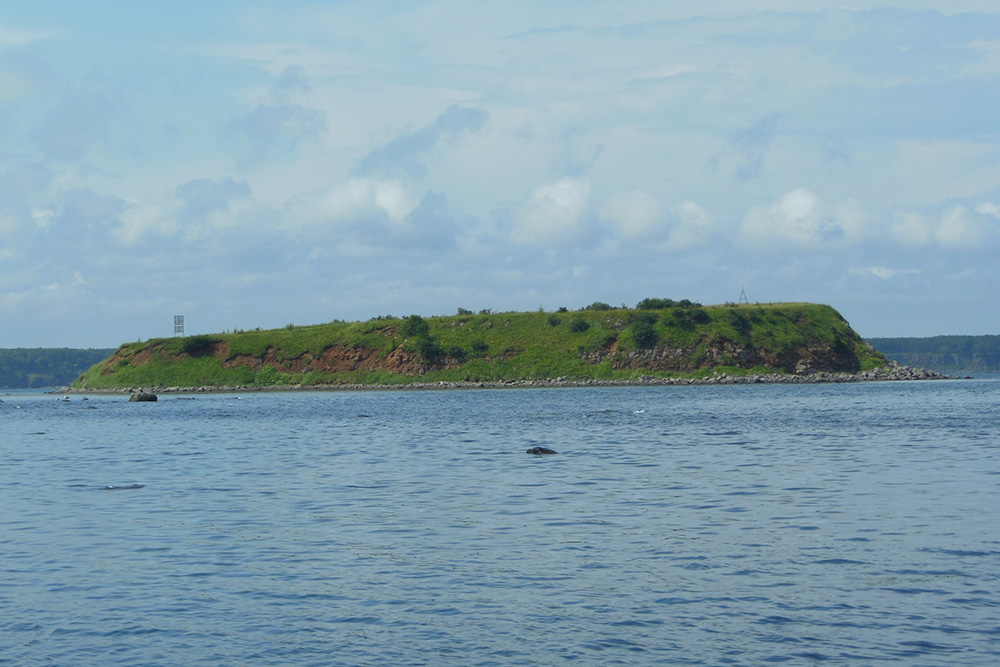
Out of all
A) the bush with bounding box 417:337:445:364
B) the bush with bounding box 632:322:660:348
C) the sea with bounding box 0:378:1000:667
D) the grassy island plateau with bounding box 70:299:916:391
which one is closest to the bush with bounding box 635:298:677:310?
the grassy island plateau with bounding box 70:299:916:391

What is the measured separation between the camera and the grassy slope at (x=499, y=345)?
151m

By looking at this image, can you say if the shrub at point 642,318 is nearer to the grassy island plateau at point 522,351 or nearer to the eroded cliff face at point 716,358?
the grassy island plateau at point 522,351

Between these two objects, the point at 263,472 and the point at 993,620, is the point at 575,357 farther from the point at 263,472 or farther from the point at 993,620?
the point at 993,620

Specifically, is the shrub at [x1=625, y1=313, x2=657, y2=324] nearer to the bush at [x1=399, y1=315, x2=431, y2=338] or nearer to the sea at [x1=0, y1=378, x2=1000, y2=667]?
the bush at [x1=399, y1=315, x2=431, y2=338]

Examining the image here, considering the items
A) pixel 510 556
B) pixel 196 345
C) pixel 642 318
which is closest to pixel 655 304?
pixel 642 318

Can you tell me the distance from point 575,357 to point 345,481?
4653 inches

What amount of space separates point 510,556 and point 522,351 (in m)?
→ 135

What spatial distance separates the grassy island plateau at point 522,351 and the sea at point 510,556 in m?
102

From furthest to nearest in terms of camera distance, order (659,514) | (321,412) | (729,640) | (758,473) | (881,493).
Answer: (321,412), (758,473), (881,493), (659,514), (729,640)

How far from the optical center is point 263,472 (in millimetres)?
39375

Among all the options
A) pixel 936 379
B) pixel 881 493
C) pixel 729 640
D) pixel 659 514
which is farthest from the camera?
pixel 936 379

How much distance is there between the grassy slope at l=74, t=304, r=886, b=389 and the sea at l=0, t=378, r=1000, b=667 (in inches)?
4046

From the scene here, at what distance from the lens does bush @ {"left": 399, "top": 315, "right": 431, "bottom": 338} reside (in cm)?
16438

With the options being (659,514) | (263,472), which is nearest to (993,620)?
(659,514)
